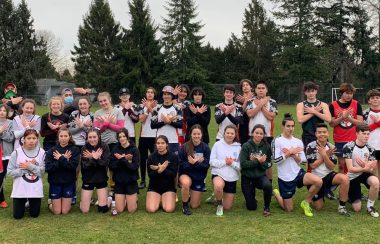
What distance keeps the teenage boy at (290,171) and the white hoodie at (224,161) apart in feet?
1.95

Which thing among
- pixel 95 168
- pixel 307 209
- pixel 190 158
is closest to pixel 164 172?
pixel 190 158

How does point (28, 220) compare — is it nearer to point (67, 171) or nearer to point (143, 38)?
point (67, 171)

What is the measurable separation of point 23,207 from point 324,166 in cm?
446

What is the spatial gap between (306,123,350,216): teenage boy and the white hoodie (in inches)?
43.1

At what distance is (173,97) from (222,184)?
205 cm

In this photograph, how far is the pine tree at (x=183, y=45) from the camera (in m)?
45.5

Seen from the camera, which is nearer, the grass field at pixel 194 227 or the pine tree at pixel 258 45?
the grass field at pixel 194 227

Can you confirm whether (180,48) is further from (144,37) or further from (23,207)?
(23,207)

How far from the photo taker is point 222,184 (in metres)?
6.10

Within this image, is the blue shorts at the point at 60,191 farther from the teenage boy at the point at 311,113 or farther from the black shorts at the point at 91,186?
the teenage boy at the point at 311,113

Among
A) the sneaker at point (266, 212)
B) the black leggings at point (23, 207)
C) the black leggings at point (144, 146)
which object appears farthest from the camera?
the black leggings at point (144, 146)

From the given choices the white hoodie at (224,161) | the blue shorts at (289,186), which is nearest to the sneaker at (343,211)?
the blue shorts at (289,186)

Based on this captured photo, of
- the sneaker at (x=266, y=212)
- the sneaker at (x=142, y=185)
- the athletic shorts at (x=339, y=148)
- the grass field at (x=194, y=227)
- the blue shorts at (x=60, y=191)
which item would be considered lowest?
the grass field at (x=194, y=227)

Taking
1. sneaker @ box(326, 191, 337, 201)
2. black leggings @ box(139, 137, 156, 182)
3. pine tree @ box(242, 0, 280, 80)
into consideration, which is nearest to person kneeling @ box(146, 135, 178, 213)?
black leggings @ box(139, 137, 156, 182)
